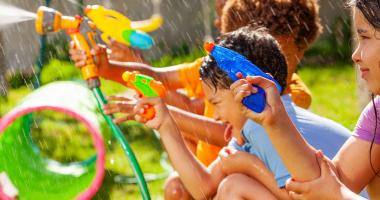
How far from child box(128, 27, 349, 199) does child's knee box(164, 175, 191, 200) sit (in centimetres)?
30

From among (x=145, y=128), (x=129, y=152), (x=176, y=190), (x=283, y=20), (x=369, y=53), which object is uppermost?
(x=369, y=53)

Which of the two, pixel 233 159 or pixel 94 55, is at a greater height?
pixel 94 55

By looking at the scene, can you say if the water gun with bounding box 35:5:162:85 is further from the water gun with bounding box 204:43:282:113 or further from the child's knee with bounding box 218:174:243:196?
the water gun with bounding box 204:43:282:113

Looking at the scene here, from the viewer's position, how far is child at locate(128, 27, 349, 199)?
307 centimetres

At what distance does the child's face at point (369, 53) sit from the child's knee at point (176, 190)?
126cm

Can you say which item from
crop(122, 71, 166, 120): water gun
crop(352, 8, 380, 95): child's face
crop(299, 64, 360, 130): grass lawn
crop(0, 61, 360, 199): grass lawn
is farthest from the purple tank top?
crop(299, 64, 360, 130): grass lawn

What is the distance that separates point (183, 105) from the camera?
4094 millimetres

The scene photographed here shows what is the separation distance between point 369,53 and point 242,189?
841mm

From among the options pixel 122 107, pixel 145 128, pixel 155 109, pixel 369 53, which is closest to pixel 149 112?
pixel 155 109

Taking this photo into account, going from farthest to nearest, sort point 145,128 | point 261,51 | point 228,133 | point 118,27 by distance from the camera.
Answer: point 145,128 → point 118,27 → point 228,133 → point 261,51

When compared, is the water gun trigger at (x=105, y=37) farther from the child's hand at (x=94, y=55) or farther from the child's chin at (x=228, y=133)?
the child's chin at (x=228, y=133)

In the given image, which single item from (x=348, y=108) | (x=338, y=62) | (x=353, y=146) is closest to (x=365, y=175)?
(x=353, y=146)

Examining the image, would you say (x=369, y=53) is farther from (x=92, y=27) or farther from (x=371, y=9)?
(x=92, y=27)

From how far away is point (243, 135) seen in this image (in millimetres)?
3211
